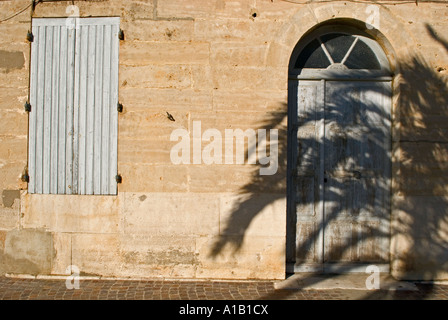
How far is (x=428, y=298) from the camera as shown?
4539 millimetres

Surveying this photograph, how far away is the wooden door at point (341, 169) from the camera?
17.2 ft

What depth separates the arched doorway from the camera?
17.2 feet

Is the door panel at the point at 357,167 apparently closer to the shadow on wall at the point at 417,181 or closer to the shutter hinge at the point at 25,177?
the shadow on wall at the point at 417,181

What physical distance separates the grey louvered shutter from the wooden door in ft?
8.56

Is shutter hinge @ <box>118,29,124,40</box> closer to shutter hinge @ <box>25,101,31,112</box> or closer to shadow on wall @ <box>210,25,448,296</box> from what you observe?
shutter hinge @ <box>25,101,31,112</box>

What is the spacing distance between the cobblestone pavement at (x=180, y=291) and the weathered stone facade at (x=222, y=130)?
0.17 metres

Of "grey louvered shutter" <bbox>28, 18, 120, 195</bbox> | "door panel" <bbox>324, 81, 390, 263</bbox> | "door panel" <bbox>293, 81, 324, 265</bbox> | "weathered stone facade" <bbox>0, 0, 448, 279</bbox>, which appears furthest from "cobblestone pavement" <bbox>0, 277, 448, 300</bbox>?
"grey louvered shutter" <bbox>28, 18, 120, 195</bbox>

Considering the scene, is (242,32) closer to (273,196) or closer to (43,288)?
(273,196)

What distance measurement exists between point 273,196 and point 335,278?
142cm

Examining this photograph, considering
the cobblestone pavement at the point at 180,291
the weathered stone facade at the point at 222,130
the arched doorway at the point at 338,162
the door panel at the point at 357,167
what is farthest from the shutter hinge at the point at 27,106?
the door panel at the point at 357,167

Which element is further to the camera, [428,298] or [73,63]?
[73,63]

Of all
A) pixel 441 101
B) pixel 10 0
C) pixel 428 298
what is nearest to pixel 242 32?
pixel 441 101

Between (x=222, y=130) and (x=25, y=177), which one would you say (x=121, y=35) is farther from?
(x=25, y=177)

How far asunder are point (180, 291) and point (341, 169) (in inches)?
107
